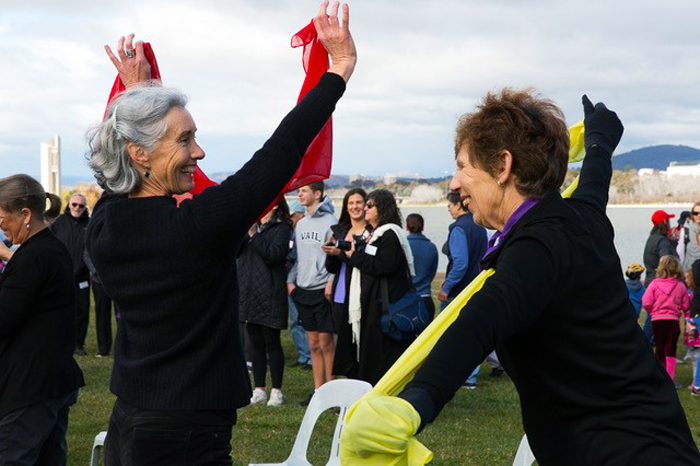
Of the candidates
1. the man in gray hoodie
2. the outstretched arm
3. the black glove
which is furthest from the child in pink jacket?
the black glove

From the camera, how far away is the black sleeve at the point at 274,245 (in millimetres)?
8234

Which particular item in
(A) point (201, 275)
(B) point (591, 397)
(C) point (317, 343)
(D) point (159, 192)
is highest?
(D) point (159, 192)

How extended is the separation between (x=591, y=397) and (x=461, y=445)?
Answer: 518 centimetres

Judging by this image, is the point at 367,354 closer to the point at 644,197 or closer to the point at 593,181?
the point at 593,181

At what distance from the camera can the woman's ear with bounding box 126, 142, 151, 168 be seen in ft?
8.88

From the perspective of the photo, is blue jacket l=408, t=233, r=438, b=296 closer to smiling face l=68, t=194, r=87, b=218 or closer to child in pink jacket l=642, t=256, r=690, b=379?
child in pink jacket l=642, t=256, r=690, b=379

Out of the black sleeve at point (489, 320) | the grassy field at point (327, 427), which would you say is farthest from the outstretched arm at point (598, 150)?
the grassy field at point (327, 427)

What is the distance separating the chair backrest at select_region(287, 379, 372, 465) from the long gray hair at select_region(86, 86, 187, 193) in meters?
2.46

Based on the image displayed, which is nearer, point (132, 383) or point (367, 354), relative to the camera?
point (132, 383)

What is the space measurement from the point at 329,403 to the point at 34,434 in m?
1.66

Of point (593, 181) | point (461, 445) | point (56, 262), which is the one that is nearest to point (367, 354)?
point (461, 445)

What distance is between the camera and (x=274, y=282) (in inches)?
326

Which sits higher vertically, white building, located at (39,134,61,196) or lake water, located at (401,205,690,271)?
white building, located at (39,134,61,196)

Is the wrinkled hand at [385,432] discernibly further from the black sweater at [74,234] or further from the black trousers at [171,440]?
the black sweater at [74,234]
